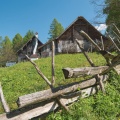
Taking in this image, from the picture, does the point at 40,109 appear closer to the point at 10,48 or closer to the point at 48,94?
the point at 48,94

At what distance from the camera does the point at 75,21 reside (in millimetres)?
35594

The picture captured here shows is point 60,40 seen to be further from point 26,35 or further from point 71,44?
point 26,35

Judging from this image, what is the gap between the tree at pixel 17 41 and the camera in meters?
84.4

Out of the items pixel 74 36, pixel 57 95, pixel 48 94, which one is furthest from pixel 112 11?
pixel 48 94

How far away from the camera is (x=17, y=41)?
86.6 metres

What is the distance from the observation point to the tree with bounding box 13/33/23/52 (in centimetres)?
8438

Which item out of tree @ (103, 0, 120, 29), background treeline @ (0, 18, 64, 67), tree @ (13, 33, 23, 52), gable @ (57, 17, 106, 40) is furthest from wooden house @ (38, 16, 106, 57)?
tree @ (13, 33, 23, 52)

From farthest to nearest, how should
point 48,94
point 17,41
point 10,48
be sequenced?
point 17,41
point 10,48
point 48,94

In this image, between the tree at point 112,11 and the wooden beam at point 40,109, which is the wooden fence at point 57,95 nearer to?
the wooden beam at point 40,109

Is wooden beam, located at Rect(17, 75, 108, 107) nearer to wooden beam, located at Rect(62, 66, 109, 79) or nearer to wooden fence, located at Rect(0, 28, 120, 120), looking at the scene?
wooden fence, located at Rect(0, 28, 120, 120)

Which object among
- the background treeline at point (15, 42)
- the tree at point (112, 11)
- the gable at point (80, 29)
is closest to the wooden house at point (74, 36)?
the gable at point (80, 29)

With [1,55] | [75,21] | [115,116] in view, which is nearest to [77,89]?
[115,116]

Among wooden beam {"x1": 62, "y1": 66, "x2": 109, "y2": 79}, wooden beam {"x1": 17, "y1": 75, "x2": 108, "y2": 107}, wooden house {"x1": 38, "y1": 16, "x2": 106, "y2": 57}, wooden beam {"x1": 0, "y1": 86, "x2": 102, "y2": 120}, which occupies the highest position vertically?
wooden house {"x1": 38, "y1": 16, "x2": 106, "y2": 57}

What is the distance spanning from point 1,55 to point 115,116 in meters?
63.1
